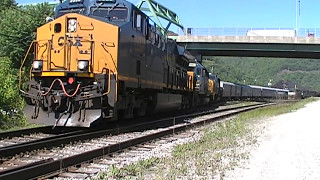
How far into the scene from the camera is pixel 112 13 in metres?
12.8

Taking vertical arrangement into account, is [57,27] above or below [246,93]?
above

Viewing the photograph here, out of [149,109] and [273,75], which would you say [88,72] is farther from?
[273,75]

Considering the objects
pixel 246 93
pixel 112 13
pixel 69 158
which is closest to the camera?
pixel 69 158

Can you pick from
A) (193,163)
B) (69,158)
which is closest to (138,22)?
(193,163)

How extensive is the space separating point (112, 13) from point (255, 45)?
3938cm

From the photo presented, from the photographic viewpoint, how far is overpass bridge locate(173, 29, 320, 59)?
48.3 metres

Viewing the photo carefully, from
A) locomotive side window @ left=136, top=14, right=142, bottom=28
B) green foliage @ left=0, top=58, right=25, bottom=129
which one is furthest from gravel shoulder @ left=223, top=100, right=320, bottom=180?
green foliage @ left=0, top=58, right=25, bottom=129

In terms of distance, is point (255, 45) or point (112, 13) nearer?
point (112, 13)

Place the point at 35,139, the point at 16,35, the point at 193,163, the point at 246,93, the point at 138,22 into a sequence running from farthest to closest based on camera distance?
the point at 246,93
the point at 16,35
the point at 138,22
the point at 35,139
the point at 193,163

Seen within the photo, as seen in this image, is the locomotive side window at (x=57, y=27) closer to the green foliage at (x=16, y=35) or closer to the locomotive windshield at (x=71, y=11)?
the locomotive windshield at (x=71, y=11)

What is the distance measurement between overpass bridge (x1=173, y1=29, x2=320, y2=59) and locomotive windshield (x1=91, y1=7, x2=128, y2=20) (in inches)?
1516

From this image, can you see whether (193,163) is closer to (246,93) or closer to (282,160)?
(282,160)

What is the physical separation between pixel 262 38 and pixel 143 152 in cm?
4213

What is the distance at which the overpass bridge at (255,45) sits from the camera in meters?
48.3
